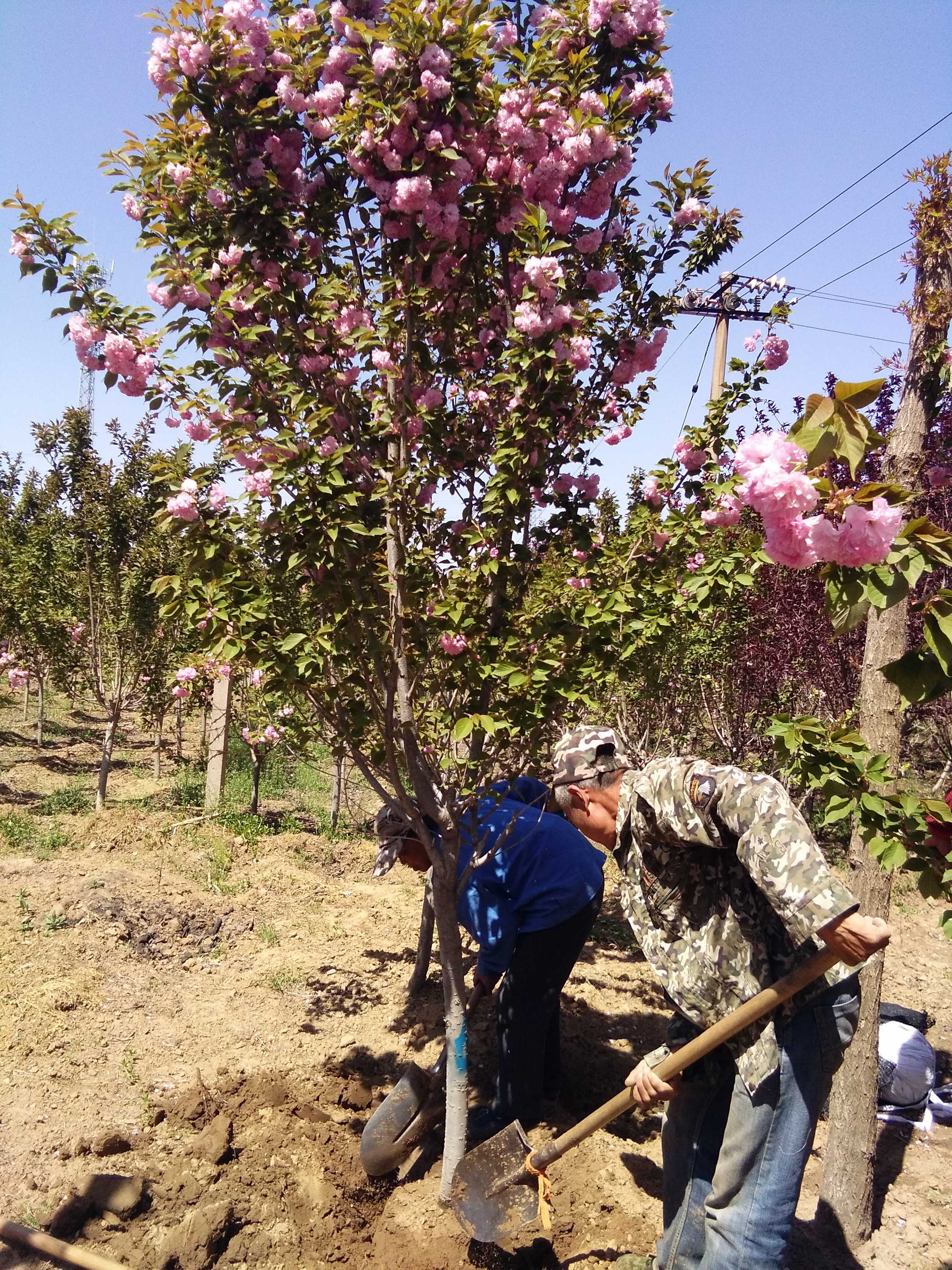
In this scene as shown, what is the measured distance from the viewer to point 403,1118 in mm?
3174

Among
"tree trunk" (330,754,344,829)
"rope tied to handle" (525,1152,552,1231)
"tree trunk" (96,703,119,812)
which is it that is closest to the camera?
"rope tied to handle" (525,1152,552,1231)

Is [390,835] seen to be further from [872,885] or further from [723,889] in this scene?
[872,885]

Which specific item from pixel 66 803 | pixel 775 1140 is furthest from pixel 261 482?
pixel 66 803

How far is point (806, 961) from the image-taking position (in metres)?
2.00

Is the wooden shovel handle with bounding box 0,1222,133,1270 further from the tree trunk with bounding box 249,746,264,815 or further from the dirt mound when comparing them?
the tree trunk with bounding box 249,746,264,815

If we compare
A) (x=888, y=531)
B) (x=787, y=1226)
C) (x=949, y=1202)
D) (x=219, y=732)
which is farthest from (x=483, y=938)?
(x=219, y=732)

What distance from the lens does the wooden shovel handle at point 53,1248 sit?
2.43 m

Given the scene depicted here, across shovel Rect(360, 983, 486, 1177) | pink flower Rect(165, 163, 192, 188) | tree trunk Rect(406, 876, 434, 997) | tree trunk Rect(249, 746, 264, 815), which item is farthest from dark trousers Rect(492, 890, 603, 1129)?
tree trunk Rect(249, 746, 264, 815)

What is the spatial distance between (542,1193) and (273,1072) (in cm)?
155

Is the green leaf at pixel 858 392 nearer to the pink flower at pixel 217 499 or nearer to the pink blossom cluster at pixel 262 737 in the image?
the pink flower at pixel 217 499

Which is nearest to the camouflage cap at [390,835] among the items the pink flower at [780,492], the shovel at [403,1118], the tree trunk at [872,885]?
the shovel at [403,1118]

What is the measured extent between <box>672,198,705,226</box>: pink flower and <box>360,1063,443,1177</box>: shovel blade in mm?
3231

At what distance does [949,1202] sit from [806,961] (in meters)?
1.97

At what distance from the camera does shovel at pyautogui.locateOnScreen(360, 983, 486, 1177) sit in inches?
122
